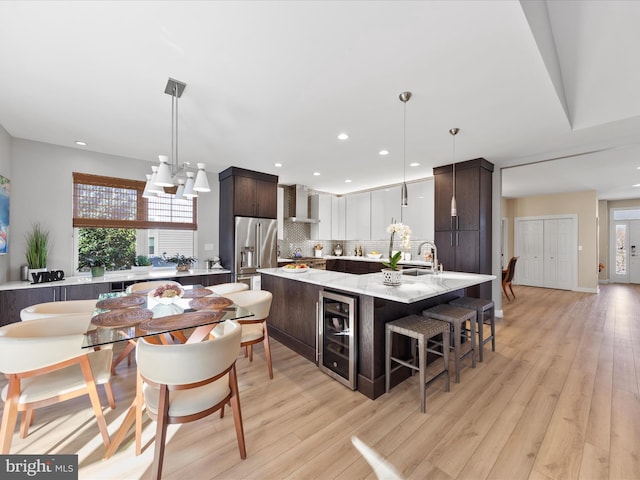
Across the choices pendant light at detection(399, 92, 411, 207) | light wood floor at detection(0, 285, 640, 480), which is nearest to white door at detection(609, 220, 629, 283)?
light wood floor at detection(0, 285, 640, 480)

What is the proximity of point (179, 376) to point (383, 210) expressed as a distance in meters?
5.30

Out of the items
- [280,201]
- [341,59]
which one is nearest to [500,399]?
[341,59]

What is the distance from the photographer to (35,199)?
353 centimetres

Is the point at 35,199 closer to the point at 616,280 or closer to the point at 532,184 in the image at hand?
the point at 532,184

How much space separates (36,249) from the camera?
135 inches

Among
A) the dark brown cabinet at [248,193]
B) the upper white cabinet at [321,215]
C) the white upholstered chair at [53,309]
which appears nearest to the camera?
the white upholstered chair at [53,309]

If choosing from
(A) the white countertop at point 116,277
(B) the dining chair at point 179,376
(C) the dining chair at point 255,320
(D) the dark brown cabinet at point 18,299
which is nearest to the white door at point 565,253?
(C) the dining chair at point 255,320

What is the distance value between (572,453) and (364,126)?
3094mm

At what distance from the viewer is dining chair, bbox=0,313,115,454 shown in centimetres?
144

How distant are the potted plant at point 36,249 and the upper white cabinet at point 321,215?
465cm

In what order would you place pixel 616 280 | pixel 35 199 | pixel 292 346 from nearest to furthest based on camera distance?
pixel 292 346, pixel 35 199, pixel 616 280

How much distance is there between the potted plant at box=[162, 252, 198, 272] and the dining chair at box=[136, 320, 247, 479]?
10.1 ft

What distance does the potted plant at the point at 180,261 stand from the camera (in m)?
Result: 4.34

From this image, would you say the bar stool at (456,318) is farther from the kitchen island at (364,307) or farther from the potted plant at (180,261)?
the potted plant at (180,261)
